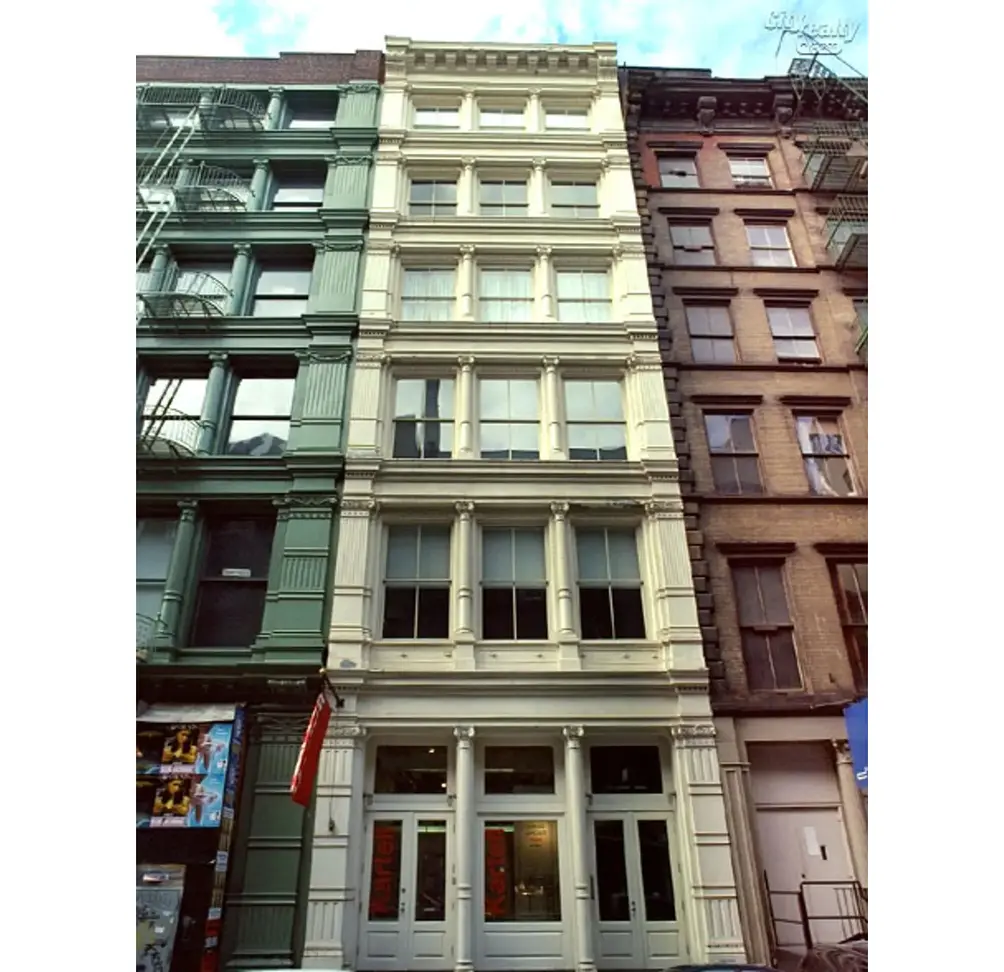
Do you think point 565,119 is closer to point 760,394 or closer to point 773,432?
point 760,394

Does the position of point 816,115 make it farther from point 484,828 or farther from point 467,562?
point 484,828

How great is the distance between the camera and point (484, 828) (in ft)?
38.0

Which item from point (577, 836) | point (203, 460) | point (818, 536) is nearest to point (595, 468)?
point (818, 536)

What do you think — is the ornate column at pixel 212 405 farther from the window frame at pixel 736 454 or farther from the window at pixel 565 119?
the window at pixel 565 119

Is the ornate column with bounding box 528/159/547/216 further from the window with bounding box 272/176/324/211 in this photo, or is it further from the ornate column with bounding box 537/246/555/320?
the window with bounding box 272/176/324/211

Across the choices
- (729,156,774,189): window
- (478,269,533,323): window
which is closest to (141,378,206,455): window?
(478,269,533,323): window

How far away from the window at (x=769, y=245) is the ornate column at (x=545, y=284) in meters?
4.97

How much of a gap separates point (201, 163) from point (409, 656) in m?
13.1

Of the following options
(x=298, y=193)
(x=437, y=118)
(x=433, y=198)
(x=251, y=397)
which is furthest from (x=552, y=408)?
(x=437, y=118)

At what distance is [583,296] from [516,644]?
26.5ft

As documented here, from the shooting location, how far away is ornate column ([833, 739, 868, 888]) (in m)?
11.4

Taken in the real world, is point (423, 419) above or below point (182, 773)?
above

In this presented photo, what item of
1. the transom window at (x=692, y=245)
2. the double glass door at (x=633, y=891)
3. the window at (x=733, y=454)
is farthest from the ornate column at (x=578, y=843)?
the transom window at (x=692, y=245)

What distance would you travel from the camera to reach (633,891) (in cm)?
1129
